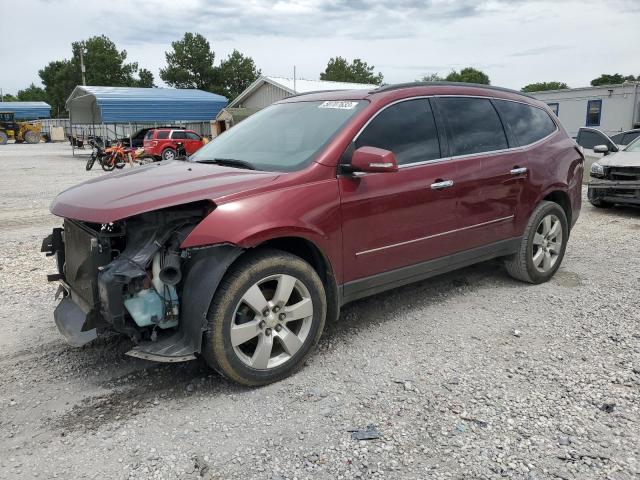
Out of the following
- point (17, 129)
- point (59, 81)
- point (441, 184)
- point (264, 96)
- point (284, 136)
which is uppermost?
point (59, 81)

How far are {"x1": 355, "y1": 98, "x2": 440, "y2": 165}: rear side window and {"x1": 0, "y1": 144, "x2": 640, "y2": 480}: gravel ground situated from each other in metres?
1.35

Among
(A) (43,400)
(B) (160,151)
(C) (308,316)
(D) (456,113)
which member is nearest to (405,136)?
(D) (456,113)

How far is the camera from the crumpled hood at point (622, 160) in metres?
8.90

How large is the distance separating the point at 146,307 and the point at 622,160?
8.94 meters

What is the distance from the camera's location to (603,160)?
372 inches

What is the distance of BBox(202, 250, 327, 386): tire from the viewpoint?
117 inches

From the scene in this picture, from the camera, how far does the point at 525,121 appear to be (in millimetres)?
4988

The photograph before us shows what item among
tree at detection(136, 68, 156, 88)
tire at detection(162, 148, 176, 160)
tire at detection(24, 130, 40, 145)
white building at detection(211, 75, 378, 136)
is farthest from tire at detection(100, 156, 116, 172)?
tree at detection(136, 68, 156, 88)

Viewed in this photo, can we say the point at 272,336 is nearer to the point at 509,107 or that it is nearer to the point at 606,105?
the point at 509,107

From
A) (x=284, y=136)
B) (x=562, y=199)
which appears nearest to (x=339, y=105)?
(x=284, y=136)

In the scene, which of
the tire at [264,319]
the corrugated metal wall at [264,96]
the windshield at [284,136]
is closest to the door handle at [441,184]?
the windshield at [284,136]

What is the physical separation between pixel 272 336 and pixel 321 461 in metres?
0.84

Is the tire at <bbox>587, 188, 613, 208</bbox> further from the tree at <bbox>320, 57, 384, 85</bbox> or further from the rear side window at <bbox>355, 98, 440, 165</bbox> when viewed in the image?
the tree at <bbox>320, 57, 384, 85</bbox>

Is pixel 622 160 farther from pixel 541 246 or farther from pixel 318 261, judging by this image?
pixel 318 261
